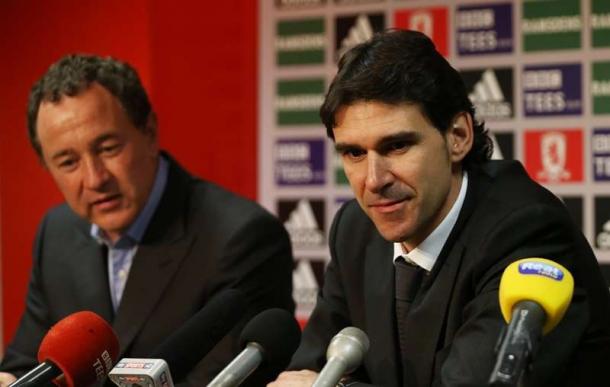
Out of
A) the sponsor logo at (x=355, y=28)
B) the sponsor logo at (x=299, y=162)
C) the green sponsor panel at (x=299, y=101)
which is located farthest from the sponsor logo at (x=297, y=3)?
the sponsor logo at (x=299, y=162)

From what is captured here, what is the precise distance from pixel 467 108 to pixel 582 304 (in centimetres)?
51

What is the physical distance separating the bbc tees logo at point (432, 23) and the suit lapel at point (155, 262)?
66.5 inches

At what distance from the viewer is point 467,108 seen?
7.25ft

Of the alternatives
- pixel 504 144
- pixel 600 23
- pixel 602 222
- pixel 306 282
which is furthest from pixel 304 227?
pixel 600 23

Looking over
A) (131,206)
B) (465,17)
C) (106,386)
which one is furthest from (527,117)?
(106,386)

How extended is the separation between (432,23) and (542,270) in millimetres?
2940

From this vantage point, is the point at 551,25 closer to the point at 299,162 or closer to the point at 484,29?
the point at 484,29

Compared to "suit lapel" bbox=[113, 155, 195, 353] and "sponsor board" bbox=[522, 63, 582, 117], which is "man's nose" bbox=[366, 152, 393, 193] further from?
"sponsor board" bbox=[522, 63, 582, 117]

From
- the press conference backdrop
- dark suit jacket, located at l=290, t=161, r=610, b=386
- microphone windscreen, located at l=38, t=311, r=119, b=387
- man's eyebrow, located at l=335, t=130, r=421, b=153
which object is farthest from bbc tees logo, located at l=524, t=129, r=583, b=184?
microphone windscreen, located at l=38, t=311, r=119, b=387

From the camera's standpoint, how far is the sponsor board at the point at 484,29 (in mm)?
4129

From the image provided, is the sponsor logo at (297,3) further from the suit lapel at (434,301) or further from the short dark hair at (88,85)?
the suit lapel at (434,301)

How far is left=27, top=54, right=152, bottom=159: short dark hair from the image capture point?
287cm

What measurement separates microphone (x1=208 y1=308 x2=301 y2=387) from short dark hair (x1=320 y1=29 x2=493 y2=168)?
0.48m

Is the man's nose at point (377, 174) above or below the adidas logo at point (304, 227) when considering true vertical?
above
